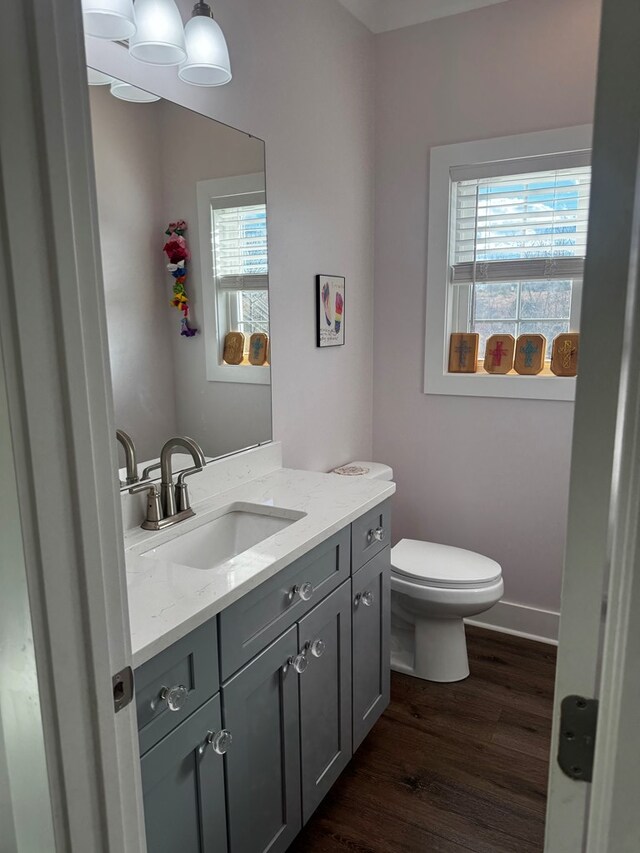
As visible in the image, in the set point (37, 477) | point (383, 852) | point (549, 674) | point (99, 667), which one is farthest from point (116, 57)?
point (549, 674)

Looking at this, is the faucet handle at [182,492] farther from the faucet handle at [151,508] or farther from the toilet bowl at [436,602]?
the toilet bowl at [436,602]

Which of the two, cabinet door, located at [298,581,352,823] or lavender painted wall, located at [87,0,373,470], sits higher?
lavender painted wall, located at [87,0,373,470]

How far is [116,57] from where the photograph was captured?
1.57 meters

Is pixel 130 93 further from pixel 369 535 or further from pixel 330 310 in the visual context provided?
pixel 369 535

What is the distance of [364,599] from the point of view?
201 centimetres

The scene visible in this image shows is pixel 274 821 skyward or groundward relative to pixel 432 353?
groundward

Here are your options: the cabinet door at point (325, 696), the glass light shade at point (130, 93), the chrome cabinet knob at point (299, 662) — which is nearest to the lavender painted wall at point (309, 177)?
the glass light shade at point (130, 93)

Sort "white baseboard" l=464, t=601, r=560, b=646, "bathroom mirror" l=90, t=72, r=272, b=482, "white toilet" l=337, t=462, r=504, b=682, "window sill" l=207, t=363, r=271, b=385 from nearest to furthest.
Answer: "bathroom mirror" l=90, t=72, r=272, b=482, "window sill" l=207, t=363, r=271, b=385, "white toilet" l=337, t=462, r=504, b=682, "white baseboard" l=464, t=601, r=560, b=646

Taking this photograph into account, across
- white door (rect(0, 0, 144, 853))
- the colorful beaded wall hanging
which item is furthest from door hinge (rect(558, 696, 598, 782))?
the colorful beaded wall hanging

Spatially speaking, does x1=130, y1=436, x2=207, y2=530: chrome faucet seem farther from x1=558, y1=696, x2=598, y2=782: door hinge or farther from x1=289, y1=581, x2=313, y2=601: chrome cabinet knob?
x1=558, y1=696, x2=598, y2=782: door hinge

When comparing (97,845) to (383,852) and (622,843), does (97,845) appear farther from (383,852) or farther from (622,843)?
(383,852)

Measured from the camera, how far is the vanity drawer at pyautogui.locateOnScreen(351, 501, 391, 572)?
1.92m

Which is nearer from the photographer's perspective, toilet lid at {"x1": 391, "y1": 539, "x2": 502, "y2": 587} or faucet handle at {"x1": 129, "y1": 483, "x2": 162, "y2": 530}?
faucet handle at {"x1": 129, "y1": 483, "x2": 162, "y2": 530}

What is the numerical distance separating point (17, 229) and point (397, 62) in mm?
2637
